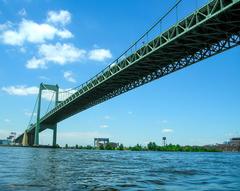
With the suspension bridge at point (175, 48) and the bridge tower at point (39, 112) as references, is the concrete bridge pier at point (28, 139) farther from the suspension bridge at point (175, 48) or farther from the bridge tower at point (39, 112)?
the suspension bridge at point (175, 48)

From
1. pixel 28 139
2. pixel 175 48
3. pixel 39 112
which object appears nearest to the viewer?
pixel 175 48

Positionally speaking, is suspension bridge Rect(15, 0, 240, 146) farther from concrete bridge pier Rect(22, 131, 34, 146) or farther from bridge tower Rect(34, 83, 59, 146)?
concrete bridge pier Rect(22, 131, 34, 146)

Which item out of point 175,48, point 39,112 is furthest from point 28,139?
point 175,48

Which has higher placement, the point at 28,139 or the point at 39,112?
the point at 39,112

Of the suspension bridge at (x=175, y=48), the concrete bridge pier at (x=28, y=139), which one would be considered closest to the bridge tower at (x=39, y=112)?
the concrete bridge pier at (x=28, y=139)

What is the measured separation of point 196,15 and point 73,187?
807 inches

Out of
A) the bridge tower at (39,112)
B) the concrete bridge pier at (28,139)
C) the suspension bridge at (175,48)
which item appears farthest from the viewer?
the concrete bridge pier at (28,139)

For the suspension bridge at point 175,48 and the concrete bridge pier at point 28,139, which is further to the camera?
the concrete bridge pier at point 28,139

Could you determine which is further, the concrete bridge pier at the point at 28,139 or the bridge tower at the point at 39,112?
the concrete bridge pier at the point at 28,139

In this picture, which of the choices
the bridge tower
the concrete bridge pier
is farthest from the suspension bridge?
the concrete bridge pier

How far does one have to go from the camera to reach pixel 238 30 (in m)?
30.7

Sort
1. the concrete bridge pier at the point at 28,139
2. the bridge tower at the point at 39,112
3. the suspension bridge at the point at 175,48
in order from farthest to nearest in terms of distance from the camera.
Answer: the concrete bridge pier at the point at 28,139 → the bridge tower at the point at 39,112 → the suspension bridge at the point at 175,48

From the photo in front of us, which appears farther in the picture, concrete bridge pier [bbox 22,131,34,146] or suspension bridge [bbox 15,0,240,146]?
concrete bridge pier [bbox 22,131,34,146]

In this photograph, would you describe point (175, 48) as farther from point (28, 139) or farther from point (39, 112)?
point (28, 139)
